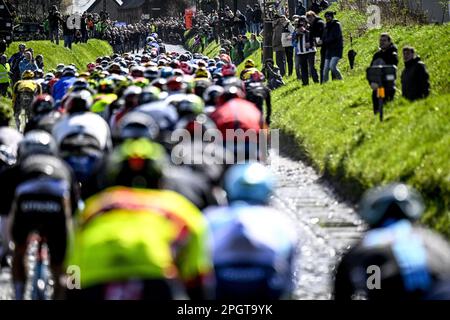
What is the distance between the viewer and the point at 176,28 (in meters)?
105

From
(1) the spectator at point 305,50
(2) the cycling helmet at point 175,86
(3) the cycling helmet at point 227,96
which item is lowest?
(3) the cycling helmet at point 227,96

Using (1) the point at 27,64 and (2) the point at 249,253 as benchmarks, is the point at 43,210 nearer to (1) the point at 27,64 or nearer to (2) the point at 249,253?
(2) the point at 249,253

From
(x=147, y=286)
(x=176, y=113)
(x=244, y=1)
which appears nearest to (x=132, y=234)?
(x=147, y=286)

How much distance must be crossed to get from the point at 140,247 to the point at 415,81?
1542cm

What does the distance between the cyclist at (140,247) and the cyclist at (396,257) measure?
1.13 metres

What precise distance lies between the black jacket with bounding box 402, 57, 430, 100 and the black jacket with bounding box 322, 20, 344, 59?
20.4 feet

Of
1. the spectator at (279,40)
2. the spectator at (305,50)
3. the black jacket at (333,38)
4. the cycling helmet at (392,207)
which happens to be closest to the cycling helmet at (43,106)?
the cycling helmet at (392,207)

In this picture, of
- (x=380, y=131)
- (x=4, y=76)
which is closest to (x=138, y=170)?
(x=380, y=131)

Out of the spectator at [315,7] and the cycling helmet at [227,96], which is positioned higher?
the spectator at [315,7]

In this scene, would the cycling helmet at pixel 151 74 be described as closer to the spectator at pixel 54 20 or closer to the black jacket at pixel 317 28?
the black jacket at pixel 317 28

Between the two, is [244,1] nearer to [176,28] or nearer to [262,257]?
[176,28]

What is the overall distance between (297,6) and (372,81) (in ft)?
84.6

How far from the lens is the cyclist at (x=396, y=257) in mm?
8586

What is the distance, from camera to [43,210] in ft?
38.3
